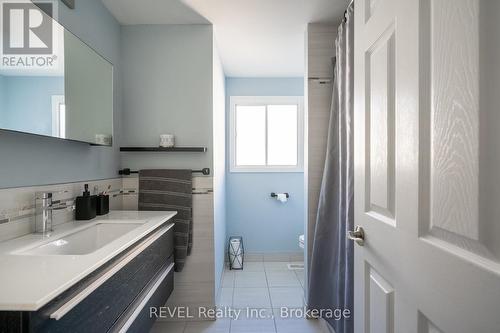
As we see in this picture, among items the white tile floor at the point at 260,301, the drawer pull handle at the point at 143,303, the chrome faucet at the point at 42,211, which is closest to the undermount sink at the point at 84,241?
the chrome faucet at the point at 42,211

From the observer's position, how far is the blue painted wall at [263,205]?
3.28m

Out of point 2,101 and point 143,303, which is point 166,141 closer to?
point 2,101

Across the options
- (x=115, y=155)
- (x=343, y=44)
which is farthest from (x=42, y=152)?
(x=343, y=44)

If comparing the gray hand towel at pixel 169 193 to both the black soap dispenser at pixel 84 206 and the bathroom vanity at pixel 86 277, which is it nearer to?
the bathroom vanity at pixel 86 277

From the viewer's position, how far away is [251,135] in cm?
338

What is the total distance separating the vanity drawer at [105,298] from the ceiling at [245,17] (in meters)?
1.59

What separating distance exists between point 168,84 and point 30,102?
1054 mm

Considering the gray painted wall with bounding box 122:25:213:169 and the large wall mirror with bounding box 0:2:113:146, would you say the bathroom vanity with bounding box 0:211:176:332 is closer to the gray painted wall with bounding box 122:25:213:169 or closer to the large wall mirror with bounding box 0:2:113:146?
the large wall mirror with bounding box 0:2:113:146

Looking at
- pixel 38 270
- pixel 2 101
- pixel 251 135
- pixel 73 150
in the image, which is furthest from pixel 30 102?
pixel 251 135

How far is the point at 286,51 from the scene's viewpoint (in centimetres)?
255

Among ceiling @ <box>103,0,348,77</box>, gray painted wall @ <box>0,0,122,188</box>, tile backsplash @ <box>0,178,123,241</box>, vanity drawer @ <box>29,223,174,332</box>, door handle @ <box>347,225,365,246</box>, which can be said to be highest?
ceiling @ <box>103,0,348,77</box>

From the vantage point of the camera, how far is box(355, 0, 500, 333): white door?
0.48m

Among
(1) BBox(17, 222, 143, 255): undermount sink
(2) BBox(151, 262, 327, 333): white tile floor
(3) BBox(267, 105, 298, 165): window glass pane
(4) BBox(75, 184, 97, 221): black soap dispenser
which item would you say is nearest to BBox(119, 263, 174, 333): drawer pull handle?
(1) BBox(17, 222, 143, 255): undermount sink

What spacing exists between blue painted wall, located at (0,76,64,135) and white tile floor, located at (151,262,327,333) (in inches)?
64.4
